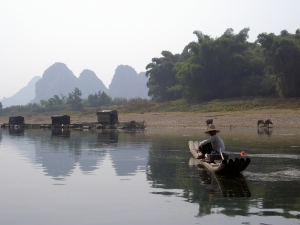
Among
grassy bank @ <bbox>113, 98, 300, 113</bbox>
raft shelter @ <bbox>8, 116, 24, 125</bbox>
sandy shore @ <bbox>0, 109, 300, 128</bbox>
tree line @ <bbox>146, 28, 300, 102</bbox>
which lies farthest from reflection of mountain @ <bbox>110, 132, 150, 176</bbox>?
raft shelter @ <bbox>8, 116, 24, 125</bbox>

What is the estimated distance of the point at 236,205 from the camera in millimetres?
8055

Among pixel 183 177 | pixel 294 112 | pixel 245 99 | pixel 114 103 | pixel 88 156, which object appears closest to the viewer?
pixel 183 177

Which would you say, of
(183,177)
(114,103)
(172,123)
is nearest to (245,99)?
(172,123)

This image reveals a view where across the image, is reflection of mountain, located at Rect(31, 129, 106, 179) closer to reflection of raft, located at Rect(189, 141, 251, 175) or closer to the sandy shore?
reflection of raft, located at Rect(189, 141, 251, 175)

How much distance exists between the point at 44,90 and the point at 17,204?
629 ft

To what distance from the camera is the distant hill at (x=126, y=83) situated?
184 metres

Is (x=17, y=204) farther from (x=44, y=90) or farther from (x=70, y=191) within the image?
(x=44, y=90)

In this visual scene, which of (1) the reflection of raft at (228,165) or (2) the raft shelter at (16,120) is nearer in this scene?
(1) the reflection of raft at (228,165)

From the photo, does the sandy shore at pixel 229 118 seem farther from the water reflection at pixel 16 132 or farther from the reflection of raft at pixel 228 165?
the reflection of raft at pixel 228 165

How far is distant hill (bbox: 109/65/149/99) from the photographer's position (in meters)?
184

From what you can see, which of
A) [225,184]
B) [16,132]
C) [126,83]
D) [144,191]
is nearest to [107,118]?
[16,132]

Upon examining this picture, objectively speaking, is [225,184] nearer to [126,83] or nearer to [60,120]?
[60,120]

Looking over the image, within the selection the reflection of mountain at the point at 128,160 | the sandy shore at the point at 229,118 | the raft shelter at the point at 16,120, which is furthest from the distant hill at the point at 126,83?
the reflection of mountain at the point at 128,160

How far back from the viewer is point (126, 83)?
622 feet
